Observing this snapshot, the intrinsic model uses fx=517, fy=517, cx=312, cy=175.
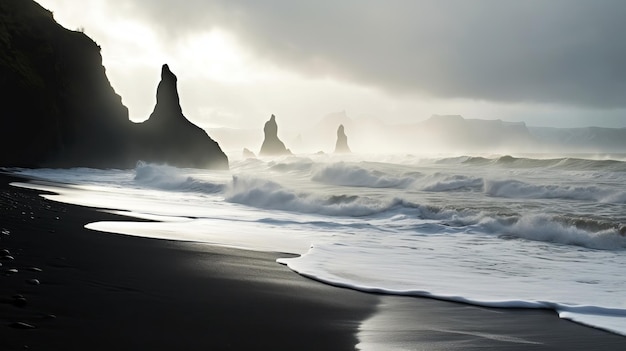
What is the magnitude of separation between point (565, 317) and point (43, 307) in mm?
4765

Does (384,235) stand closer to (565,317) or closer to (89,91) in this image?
(565,317)

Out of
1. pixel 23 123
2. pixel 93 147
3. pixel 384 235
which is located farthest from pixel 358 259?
pixel 93 147

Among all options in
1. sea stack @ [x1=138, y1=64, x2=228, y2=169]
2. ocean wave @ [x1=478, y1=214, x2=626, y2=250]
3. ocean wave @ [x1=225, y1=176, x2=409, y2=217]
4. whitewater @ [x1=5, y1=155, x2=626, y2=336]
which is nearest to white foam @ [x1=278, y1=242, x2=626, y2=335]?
whitewater @ [x1=5, y1=155, x2=626, y2=336]

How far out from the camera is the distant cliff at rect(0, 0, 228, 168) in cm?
3731

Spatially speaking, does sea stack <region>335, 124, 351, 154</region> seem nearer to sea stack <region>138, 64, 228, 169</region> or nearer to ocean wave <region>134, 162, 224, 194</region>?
sea stack <region>138, 64, 228, 169</region>

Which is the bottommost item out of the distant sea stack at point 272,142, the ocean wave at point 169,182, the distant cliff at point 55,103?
the ocean wave at point 169,182

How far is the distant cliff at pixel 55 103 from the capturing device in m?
37.3

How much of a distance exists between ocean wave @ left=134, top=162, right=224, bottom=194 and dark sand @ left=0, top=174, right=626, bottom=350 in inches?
737

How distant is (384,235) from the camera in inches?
448

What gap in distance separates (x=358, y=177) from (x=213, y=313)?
24.5 meters

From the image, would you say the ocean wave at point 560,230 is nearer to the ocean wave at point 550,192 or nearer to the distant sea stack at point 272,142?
the ocean wave at point 550,192

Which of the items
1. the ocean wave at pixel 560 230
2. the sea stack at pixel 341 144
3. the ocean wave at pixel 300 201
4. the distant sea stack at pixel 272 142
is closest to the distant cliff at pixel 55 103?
the ocean wave at pixel 300 201

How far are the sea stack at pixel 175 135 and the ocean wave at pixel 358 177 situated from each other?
46.0m

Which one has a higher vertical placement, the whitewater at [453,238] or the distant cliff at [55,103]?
the distant cliff at [55,103]
